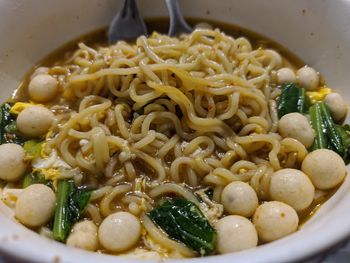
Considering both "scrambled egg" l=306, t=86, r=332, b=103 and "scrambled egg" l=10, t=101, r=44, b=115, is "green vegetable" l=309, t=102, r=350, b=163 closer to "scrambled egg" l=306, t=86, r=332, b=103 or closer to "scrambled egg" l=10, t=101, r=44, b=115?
"scrambled egg" l=306, t=86, r=332, b=103

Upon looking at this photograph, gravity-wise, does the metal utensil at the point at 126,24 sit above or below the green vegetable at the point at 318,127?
above

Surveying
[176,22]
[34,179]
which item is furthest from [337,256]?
[176,22]

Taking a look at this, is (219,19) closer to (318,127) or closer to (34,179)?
(318,127)

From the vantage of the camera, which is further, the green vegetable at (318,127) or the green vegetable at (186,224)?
the green vegetable at (318,127)

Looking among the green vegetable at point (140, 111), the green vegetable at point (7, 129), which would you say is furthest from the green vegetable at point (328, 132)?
the green vegetable at point (7, 129)

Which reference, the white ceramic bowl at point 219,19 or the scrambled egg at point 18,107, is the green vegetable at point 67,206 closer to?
the white ceramic bowl at point 219,19

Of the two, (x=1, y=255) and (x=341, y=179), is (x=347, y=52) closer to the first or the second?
(x=341, y=179)

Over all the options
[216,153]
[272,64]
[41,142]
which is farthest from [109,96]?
[272,64]
